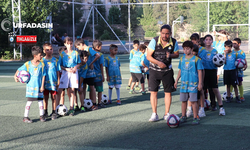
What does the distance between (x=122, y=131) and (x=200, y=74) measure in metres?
1.82

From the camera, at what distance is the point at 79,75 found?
7586 mm

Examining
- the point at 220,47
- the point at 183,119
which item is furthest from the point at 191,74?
the point at 220,47

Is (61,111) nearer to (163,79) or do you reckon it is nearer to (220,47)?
(163,79)

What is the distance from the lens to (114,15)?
40.1 metres

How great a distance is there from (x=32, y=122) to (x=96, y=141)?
1.93 metres

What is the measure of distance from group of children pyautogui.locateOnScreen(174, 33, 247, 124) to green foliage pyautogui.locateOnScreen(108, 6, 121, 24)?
2918 centimetres

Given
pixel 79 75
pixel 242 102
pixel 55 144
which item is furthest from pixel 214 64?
pixel 55 144

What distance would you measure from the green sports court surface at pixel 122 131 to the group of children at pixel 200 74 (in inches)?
13.4

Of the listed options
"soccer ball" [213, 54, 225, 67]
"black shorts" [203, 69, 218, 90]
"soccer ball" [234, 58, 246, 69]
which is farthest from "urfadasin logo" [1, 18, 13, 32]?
"soccer ball" [213, 54, 225, 67]

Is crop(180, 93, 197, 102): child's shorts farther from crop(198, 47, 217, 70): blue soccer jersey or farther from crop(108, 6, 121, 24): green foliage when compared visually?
crop(108, 6, 121, 24): green foliage

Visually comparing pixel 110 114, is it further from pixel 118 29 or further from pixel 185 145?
pixel 118 29

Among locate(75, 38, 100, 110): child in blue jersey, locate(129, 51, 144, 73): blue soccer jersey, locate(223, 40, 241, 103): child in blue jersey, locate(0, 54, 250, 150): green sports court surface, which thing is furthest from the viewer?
locate(129, 51, 144, 73): blue soccer jersey

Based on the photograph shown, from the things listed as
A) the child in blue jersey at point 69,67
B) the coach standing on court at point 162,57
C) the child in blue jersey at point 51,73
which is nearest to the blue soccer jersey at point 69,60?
the child in blue jersey at point 69,67

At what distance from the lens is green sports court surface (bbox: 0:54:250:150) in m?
5.06
